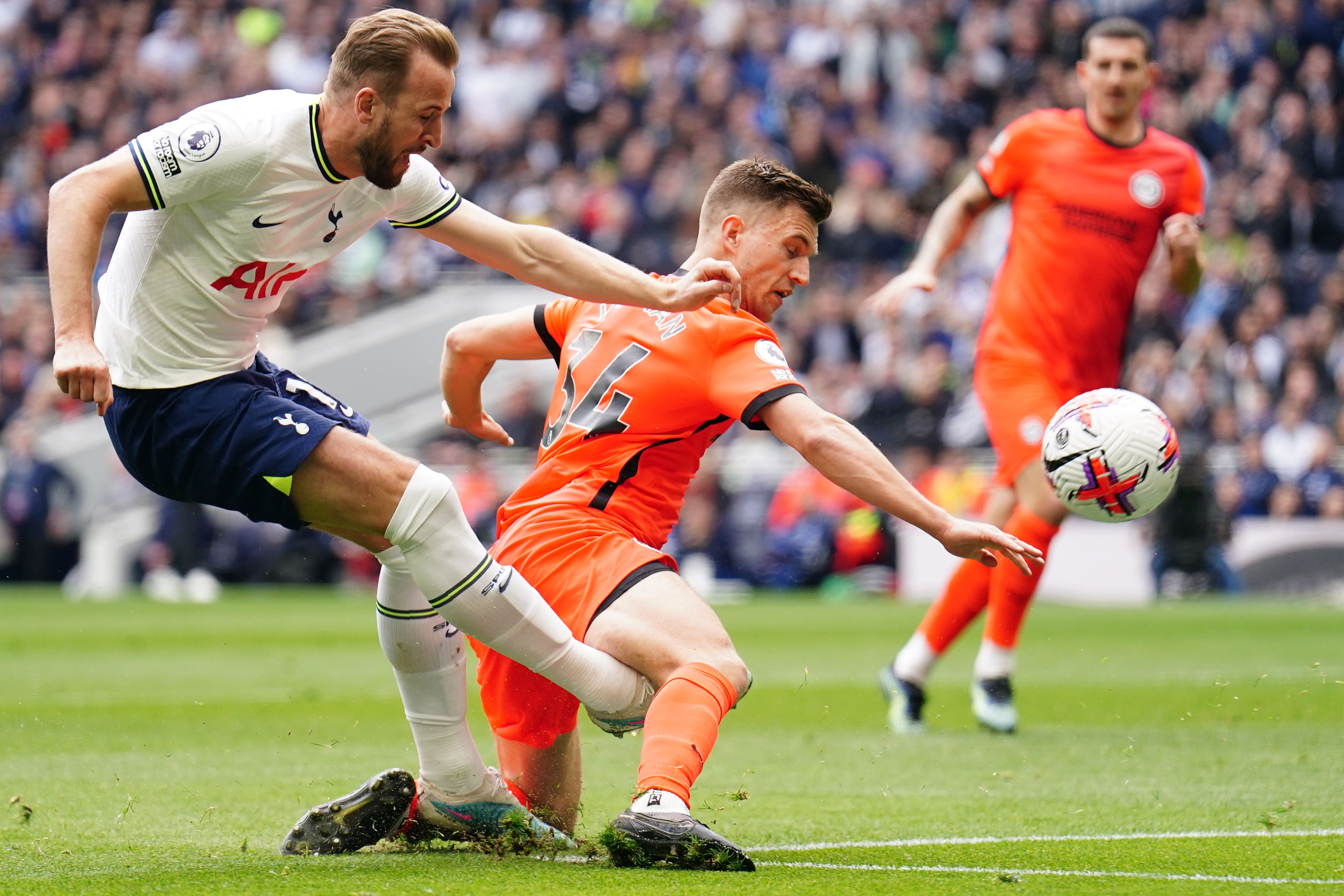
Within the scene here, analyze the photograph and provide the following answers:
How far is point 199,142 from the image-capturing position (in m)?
4.10

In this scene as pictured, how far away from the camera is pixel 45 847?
4426 mm

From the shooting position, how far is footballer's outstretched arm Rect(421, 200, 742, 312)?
4234 mm

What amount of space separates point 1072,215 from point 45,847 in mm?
5077

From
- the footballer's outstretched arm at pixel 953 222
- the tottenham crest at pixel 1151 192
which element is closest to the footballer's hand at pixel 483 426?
the footballer's outstretched arm at pixel 953 222

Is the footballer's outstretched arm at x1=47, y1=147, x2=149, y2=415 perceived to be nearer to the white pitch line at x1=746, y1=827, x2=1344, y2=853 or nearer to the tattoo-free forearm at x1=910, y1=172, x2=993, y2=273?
the white pitch line at x1=746, y1=827, x2=1344, y2=853

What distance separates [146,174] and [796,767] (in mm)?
3442

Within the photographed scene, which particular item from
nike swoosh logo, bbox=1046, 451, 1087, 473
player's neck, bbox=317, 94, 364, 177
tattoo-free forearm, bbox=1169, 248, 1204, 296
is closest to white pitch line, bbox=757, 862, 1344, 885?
nike swoosh logo, bbox=1046, 451, 1087, 473

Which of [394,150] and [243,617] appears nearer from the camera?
[394,150]

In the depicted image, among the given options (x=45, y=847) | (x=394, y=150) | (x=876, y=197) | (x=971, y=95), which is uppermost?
(x=971, y=95)

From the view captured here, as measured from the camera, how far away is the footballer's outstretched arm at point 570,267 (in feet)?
13.9

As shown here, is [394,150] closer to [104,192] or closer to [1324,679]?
[104,192]

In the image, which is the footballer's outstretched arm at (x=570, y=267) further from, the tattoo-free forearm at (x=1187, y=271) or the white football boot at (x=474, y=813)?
the tattoo-free forearm at (x=1187, y=271)

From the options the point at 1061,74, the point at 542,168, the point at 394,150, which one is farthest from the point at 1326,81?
the point at 394,150

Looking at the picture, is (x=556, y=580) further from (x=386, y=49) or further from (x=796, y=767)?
(x=796, y=767)
